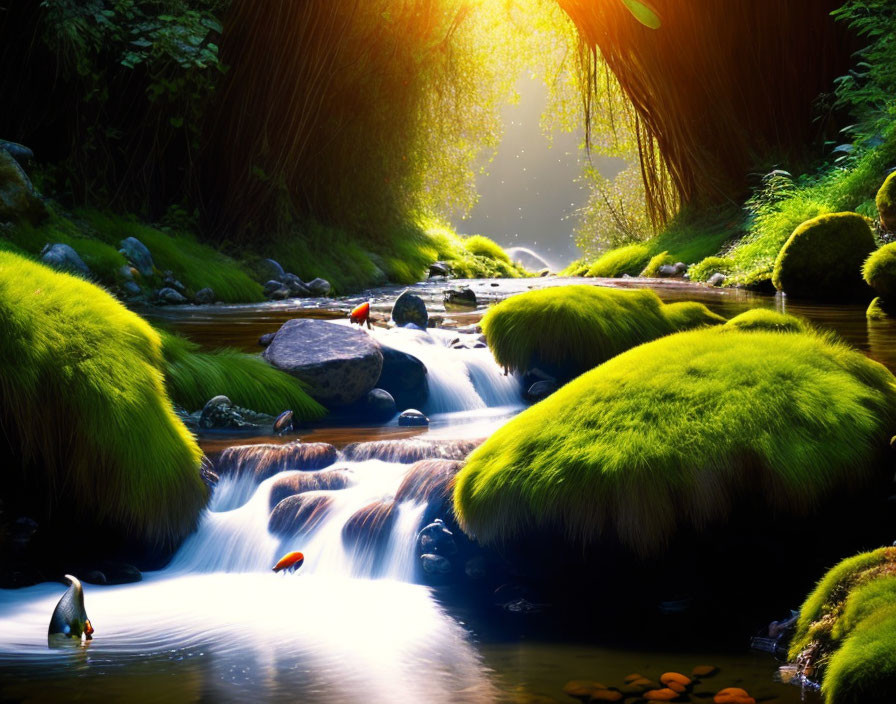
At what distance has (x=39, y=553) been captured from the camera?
344 centimetres

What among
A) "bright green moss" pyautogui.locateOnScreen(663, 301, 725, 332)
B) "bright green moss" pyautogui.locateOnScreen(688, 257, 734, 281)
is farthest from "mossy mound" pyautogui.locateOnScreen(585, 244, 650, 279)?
"bright green moss" pyautogui.locateOnScreen(663, 301, 725, 332)

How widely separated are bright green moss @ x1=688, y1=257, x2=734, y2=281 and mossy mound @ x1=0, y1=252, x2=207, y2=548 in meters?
9.87

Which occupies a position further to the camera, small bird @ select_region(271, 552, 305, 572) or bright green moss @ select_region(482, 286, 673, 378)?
bright green moss @ select_region(482, 286, 673, 378)

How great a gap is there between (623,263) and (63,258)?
1018 centimetres

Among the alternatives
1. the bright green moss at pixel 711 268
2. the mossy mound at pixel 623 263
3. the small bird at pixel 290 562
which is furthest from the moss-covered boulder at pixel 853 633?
the mossy mound at pixel 623 263

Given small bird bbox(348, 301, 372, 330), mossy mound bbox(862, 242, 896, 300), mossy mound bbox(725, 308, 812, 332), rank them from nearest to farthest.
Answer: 1. mossy mound bbox(725, 308, 812, 332)
2. small bird bbox(348, 301, 372, 330)
3. mossy mound bbox(862, 242, 896, 300)

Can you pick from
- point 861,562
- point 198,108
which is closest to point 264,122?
point 198,108

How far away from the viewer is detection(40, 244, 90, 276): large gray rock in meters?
7.91

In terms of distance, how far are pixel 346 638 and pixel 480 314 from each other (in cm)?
629

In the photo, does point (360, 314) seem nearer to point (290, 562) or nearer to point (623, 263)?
point (290, 562)

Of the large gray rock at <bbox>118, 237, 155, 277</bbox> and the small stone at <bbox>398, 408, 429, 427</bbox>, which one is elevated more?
the large gray rock at <bbox>118, 237, 155, 277</bbox>

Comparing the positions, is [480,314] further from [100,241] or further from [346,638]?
[346,638]

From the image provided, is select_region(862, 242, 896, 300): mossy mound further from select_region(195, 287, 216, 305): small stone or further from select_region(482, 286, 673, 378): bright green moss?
select_region(195, 287, 216, 305): small stone

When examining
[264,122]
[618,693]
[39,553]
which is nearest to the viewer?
[618,693]
